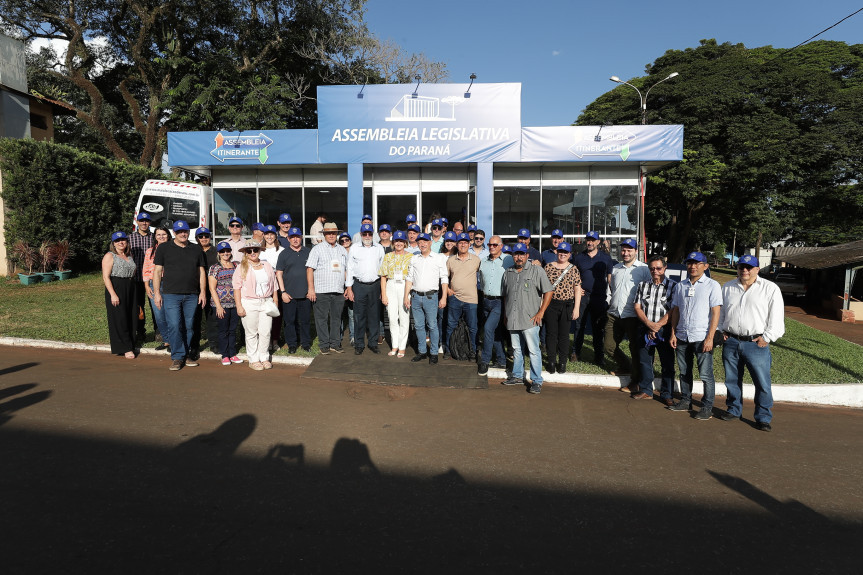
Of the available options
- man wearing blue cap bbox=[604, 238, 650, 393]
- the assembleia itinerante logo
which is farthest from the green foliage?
man wearing blue cap bbox=[604, 238, 650, 393]

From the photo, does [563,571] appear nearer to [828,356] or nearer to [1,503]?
[1,503]

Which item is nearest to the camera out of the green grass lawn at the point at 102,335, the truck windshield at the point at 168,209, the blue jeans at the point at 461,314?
the blue jeans at the point at 461,314

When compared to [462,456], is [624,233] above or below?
above

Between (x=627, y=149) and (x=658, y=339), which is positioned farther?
(x=627, y=149)

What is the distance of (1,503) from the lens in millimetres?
3266

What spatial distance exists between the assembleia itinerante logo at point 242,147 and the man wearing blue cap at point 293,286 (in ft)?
19.4

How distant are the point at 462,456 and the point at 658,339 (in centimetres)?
319

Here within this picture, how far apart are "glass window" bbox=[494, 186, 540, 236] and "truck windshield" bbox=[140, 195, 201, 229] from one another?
8832 millimetres

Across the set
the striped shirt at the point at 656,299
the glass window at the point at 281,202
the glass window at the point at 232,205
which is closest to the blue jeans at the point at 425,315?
the striped shirt at the point at 656,299

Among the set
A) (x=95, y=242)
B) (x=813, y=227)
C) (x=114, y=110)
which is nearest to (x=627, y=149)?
(x=95, y=242)

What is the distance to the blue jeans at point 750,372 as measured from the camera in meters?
5.29

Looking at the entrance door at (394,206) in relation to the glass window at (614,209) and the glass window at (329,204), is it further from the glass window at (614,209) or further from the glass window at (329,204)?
the glass window at (614,209)

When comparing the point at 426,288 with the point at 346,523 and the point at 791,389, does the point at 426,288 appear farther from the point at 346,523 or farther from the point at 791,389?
the point at 791,389

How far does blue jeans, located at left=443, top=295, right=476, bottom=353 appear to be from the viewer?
717cm
